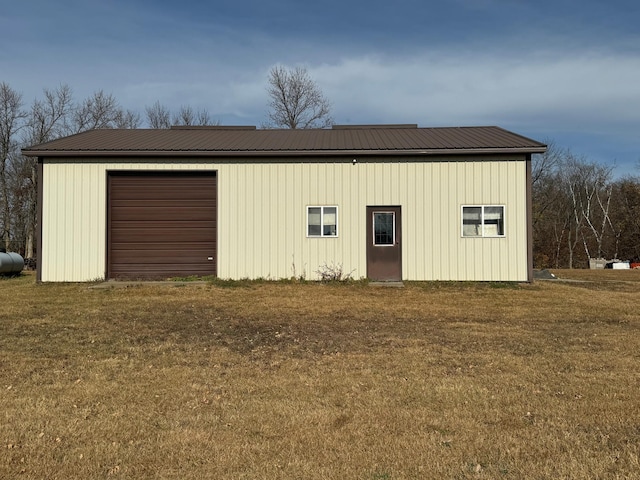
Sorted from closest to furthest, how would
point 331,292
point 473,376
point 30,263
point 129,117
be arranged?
point 473,376 < point 331,292 < point 30,263 < point 129,117

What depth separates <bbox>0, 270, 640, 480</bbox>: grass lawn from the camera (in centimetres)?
318

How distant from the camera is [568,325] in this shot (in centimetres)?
799

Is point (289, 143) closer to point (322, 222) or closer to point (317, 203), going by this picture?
point (317, 203)

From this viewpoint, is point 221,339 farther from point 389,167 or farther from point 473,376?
point 389,167

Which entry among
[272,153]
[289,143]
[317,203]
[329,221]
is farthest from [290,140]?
[329,221]

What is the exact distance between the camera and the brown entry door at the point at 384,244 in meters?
14.1

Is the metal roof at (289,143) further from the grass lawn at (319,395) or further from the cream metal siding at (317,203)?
the grass lawn at (319,395)

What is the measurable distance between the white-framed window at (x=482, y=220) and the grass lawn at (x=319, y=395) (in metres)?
5.15

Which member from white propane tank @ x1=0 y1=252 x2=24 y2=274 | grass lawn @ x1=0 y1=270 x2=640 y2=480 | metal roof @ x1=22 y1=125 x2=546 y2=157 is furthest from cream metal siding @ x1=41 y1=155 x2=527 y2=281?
grass lawn @ x1=0 y1=270 x2=640 y2=480

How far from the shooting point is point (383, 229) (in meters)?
14.2

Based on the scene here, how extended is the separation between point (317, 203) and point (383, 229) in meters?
2.01

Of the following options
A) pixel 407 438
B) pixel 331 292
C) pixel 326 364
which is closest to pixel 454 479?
pixel 407 438

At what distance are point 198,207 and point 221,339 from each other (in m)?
8.03

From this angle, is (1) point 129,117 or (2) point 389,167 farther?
(1) point 129,117
